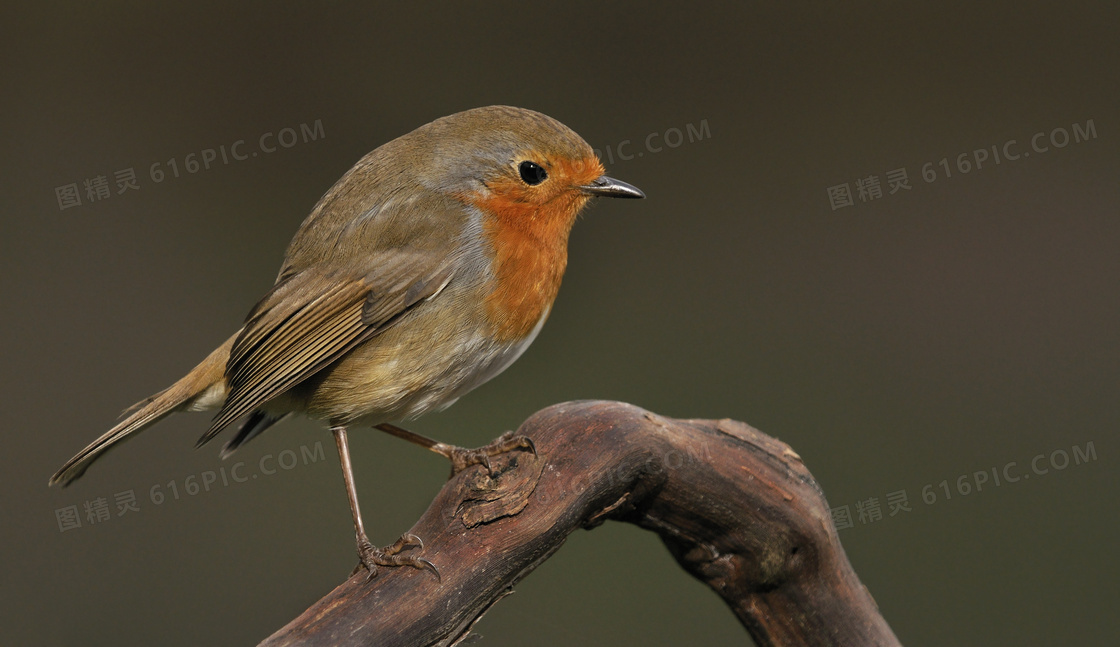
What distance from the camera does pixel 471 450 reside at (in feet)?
7.52

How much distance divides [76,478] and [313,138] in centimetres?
231

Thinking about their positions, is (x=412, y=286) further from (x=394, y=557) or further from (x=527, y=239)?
(x=394, y=557)

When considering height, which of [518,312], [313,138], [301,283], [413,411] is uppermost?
[313,138]

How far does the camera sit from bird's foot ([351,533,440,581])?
74.3 inches

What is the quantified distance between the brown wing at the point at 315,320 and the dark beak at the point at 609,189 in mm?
411

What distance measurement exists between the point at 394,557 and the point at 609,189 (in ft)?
3.31

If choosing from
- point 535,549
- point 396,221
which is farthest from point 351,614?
point 396,221

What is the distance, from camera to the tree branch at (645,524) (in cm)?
189

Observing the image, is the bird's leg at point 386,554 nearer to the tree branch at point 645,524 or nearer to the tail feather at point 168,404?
the tree branch at point 645,524

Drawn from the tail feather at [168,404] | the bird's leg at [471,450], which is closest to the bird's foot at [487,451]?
the bird's leg at [471,450]

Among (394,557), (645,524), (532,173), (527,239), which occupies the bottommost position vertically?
(645,524)

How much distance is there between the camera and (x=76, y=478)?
2.41 m

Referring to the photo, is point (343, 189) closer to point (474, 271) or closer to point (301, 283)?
point (301, 283)

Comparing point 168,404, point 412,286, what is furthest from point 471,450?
point 168,404
